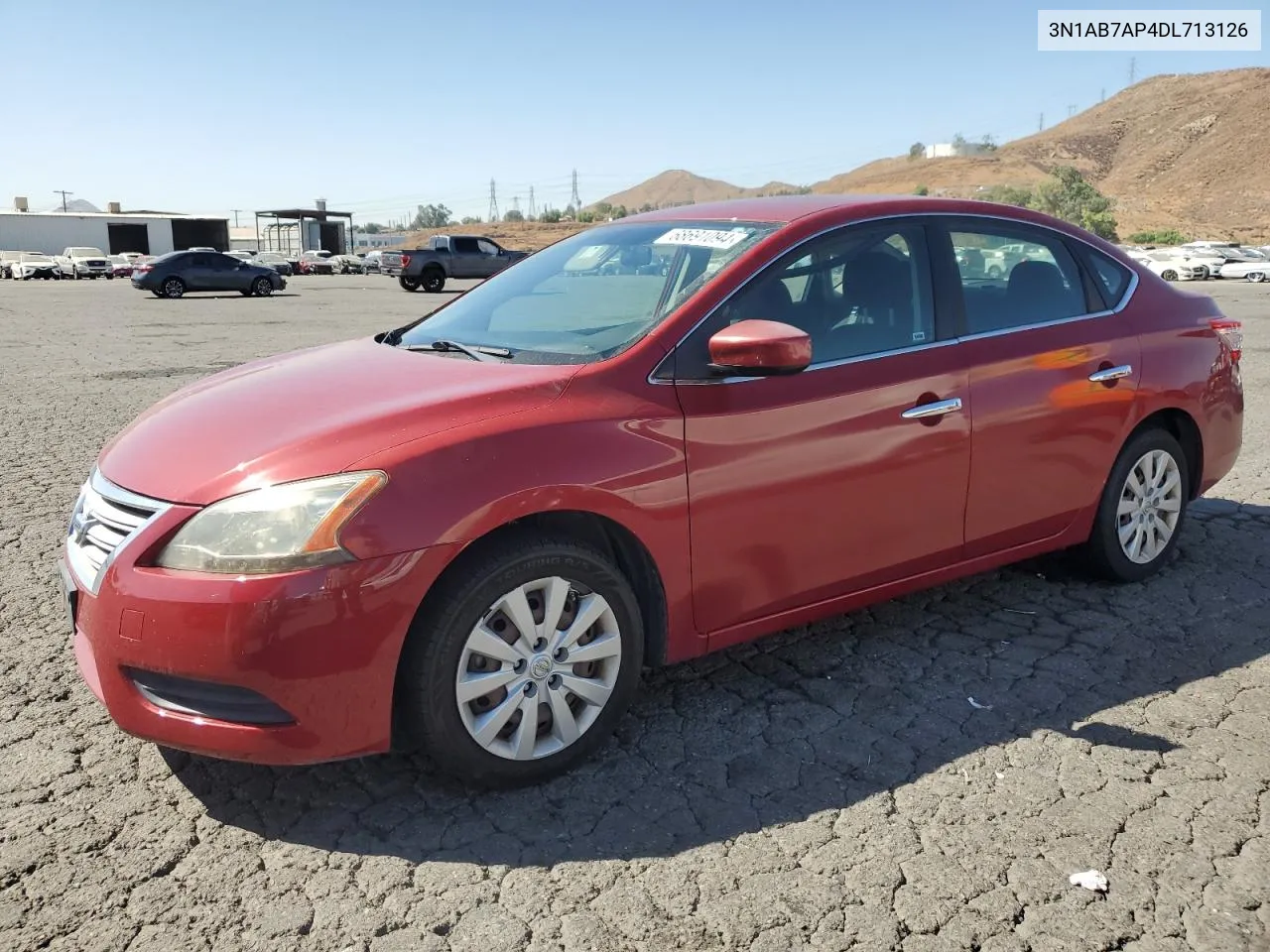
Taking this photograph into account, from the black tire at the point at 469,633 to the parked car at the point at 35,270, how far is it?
52931mm

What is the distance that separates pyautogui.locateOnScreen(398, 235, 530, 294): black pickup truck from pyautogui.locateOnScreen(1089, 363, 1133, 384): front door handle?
97.6 ft

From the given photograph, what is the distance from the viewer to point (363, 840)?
2.79 m

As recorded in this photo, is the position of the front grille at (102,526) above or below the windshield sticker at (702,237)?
below

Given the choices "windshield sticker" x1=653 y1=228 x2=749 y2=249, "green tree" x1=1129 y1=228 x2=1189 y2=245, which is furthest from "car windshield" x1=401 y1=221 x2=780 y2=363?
"green tree" x1=1129 y1=228 x2=1189 y2=245

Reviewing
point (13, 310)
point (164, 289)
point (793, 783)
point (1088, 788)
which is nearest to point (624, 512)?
point (793, 783)

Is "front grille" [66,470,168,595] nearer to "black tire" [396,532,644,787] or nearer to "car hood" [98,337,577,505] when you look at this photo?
"car hood" [98,337,577,505]

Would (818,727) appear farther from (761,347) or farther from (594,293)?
(594,293)

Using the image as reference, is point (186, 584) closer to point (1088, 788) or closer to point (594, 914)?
point (594, 914)

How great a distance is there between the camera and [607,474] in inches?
118

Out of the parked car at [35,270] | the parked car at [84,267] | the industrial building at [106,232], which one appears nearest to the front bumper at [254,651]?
the parked car at [35,270]

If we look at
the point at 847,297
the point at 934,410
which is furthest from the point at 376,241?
the point at 934,410

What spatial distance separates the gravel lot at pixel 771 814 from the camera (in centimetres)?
246

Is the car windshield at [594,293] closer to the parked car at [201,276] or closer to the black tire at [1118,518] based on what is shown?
the black tire at [1118,518]

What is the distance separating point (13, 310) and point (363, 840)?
25650 millimetres
